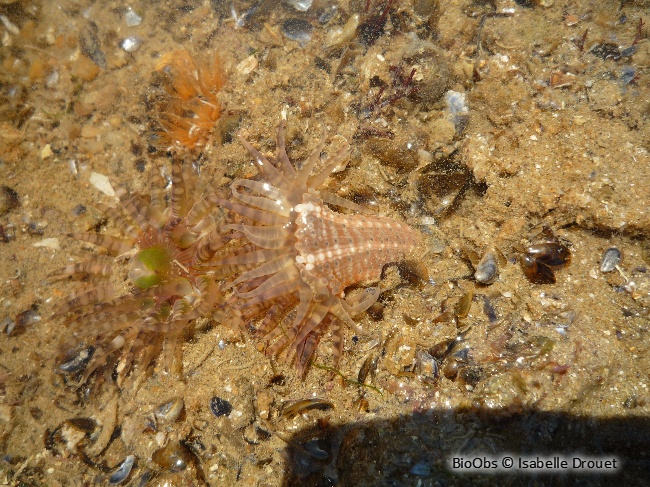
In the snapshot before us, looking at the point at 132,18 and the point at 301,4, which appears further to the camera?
the point at 132,18

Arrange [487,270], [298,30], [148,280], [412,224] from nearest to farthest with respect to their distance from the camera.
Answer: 1. [487,270]
2. [412,224]
3. [148,280]
4. [298,30]

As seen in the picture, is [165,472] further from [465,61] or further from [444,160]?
[465,61]

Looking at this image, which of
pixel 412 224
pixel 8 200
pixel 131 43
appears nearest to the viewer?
pixel 412 224

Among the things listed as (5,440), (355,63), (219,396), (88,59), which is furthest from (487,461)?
(88,59)

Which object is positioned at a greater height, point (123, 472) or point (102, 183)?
point (102, 183)

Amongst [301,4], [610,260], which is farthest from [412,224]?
[301,4]

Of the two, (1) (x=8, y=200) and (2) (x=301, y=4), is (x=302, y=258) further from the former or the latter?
(1) (x=8, y=200)

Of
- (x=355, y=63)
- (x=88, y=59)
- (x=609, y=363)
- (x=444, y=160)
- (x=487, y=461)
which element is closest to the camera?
(x=487, y=461)
